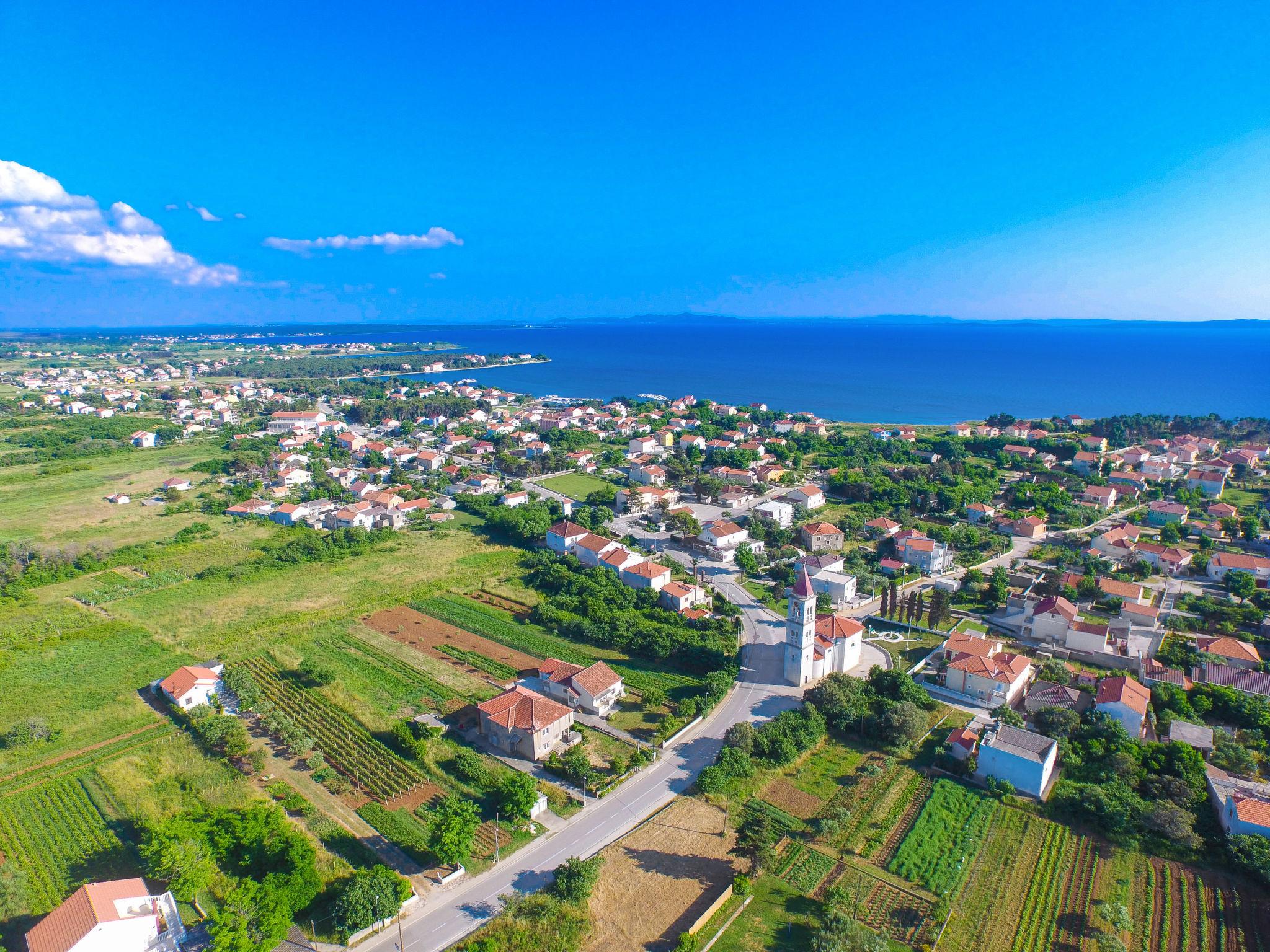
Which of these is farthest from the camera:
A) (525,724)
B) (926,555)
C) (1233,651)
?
(926,555)

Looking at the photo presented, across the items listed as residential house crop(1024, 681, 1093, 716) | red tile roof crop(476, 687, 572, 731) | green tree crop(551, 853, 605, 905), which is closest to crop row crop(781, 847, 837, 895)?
green tree crop(551, 853, 605, 905)

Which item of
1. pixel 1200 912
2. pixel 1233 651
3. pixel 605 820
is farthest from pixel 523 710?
pixel 1233 651

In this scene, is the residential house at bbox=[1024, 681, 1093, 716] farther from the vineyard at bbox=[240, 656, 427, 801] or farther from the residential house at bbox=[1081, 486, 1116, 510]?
the residential house at bbox=[1081, 486, 1116, 510]

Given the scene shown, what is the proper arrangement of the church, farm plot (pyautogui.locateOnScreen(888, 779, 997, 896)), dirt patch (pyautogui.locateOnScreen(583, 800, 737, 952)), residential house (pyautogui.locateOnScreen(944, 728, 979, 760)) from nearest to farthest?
dirt patch (pyautogui.locateOnScreen(583, 800, 737, 952)) → farm plot (pyautogui.locateOnScreen(888, 779, 997, 896)) → residential house (pyautogui.locateOnScreen(944, 728, 979, 760)) → the church

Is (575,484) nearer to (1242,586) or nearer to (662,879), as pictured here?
(662,879)

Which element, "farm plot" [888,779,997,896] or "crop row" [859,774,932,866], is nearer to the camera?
"farm plot" [888,779,997,896]

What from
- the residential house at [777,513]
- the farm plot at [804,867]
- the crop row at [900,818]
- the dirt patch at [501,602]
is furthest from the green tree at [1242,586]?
the dirt patch at [501,602]
